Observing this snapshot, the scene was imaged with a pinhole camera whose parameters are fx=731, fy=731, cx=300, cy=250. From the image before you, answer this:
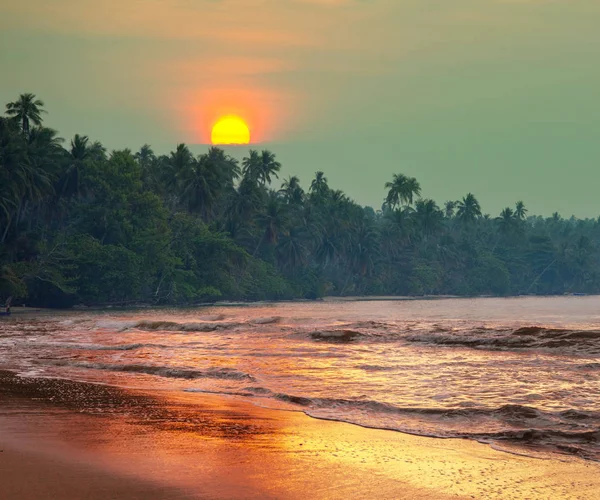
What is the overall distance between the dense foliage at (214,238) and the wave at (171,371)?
34033mm

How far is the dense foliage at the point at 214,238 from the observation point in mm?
54938

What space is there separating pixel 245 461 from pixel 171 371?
782 centimetres

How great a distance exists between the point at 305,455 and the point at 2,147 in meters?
49.1

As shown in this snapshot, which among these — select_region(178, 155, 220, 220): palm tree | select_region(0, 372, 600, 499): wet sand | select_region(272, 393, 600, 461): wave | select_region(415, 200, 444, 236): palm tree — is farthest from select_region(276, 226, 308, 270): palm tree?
select_region(0, 372, 600, 499): wet sand

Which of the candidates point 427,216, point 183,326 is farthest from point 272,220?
point 183,326

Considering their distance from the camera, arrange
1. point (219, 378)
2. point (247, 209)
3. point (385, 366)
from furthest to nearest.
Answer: point (247, 209)
point (385, 366)
point (219, 378)

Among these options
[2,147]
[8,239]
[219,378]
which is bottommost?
[219,378]

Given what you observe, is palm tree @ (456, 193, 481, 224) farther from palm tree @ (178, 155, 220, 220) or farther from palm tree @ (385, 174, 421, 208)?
palm tree @ (178, 155, 220, 220)

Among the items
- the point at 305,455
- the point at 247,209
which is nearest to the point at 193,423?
the point at 305,455

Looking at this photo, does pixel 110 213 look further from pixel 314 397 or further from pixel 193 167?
pixel 314 397

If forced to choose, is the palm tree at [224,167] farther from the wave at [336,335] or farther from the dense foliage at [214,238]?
the wave at [336,335]

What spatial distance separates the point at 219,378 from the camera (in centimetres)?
1299

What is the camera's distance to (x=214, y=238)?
69.1 metres

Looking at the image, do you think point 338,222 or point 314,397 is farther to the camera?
point 338,222
